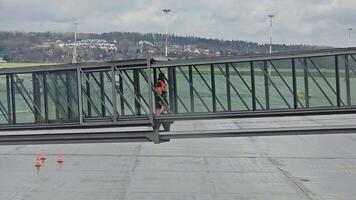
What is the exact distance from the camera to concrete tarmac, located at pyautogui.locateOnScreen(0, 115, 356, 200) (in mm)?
21594

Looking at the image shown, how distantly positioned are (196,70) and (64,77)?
4.44 m

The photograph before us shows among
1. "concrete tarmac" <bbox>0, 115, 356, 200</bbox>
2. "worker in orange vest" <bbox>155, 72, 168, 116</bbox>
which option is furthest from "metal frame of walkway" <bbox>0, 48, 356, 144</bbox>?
"concrete tarmac" <bbox>0, 115, 356, 200</bbox>

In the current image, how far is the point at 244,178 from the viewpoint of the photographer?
25.0 metres

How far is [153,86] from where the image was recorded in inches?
640

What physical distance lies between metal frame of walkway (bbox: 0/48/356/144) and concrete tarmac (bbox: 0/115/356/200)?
1.62 metres

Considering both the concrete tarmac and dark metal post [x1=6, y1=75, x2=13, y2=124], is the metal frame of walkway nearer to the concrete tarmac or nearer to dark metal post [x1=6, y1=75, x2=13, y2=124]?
dark metal post [x1=6, y1=75, x2=13, y2=124]

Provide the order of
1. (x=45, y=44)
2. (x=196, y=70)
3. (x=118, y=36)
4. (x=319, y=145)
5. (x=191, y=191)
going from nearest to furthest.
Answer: (x=196, y=70)
(x=191, y=191)
(x=319, y=145)
(x=45, y=44)
(x=118, y=36)

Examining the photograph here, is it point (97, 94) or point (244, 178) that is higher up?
point (97, 94)

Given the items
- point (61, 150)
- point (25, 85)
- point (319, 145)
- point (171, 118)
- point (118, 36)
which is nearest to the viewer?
point (171, 118)

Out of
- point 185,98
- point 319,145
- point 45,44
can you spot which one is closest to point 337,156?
point 319,145

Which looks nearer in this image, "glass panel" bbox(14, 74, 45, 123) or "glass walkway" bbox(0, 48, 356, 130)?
"glass walkway" bbox(0, 48, 356, 130)

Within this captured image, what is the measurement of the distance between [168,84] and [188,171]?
9.88 meters

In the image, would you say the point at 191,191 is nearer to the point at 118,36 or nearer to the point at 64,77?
the point at 64,77

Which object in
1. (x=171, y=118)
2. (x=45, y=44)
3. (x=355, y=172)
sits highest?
(x=45, y=44)
